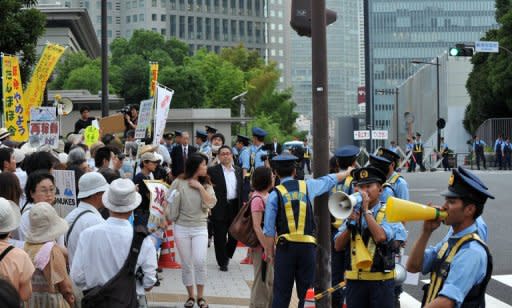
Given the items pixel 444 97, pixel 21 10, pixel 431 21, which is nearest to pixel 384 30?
pixel 431 21

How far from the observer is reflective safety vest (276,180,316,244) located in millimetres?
8203

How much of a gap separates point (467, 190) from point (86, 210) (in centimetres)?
343

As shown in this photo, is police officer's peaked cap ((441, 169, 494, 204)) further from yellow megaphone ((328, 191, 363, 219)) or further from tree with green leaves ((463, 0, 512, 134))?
tree with green leaves ((463, 0, 512, 134))

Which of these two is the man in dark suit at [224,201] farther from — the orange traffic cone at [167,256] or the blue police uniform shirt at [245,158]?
the blue police uniform shirt at [245,158]

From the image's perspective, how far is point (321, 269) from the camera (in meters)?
9.23

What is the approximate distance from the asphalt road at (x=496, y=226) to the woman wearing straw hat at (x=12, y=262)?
271 inches

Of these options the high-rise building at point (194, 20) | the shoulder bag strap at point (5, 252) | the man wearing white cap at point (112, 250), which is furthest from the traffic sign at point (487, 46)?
the high-rise building at point (194, 20)

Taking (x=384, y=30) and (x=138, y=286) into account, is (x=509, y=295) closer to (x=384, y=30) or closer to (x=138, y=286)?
(x=138, y=286)

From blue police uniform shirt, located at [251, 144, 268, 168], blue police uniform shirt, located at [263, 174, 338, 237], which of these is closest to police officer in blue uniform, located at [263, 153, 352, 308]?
blue police uniform shirt, located at [263, 174, 338, 237]

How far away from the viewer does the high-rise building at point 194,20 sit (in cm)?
17162

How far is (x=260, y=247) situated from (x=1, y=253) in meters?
4.30

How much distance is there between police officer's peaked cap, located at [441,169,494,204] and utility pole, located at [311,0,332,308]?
441 centimetres

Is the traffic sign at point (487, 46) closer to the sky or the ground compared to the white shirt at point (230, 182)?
closer to the sky

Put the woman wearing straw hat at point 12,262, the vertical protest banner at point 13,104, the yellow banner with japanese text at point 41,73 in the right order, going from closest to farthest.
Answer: the woman wearing straw hat at point 12,262, the vertical protest banner at point 13,104, the yellow banner with japanese text at point 41,73
